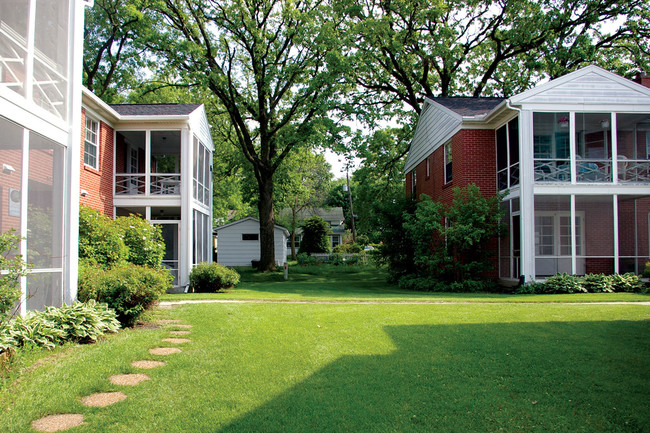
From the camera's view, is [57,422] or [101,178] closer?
[57,422]

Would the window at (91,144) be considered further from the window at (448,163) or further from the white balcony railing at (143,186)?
the window at (448,163)

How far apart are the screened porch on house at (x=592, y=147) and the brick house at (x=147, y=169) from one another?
1129cm

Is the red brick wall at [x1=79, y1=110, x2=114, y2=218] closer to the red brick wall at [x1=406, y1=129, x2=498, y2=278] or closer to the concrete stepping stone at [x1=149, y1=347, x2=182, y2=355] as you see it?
the concrete stepping stone at [x1=149, y1=347, x2=182, y2=355]

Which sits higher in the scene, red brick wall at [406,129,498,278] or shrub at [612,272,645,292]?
red brick wall at [406,129,498,278]

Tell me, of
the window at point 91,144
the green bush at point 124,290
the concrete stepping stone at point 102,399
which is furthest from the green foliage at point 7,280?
the window at point 91,144

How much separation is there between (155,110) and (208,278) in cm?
616

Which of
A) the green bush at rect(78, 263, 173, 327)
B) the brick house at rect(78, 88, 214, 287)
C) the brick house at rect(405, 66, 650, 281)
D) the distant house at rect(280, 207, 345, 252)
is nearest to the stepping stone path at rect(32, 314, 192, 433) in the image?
the green bush at rect(78, 263, 173, 327)

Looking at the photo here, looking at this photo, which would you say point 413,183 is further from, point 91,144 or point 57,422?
point 57,422

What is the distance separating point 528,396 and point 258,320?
16.5 ft

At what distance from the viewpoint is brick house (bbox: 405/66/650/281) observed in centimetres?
1423

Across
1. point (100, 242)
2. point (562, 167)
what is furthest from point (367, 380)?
point (562, 167)

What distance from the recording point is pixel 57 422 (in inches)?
154

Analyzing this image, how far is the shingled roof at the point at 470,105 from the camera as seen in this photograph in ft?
54.9

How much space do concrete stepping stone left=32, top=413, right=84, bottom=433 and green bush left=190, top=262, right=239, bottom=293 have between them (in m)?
11.1
